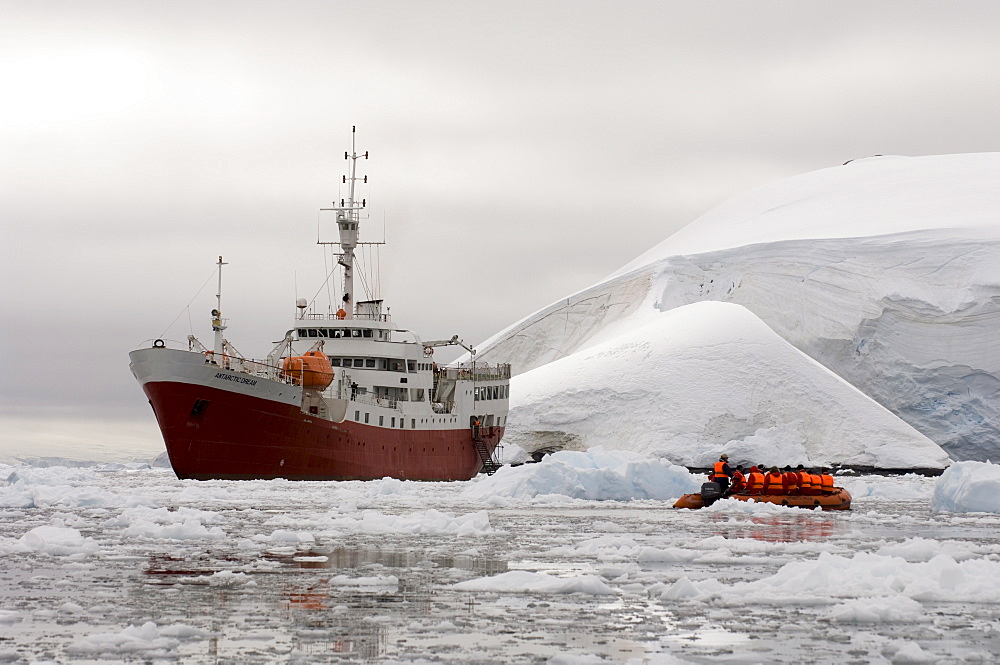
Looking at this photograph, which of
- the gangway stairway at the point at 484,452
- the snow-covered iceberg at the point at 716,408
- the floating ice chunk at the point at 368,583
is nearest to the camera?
the floating ice chunk at the point at 368,583

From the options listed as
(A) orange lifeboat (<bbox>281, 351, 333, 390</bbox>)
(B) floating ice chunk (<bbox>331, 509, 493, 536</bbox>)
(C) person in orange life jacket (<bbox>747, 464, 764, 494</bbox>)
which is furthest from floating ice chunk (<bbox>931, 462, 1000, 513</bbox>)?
(A) orange lifeboat (<bbox>281, 351, 333, 390</bbox>)

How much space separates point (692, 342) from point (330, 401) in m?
22.7

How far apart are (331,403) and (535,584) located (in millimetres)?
28319

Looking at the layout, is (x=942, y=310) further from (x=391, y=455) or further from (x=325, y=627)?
(x=325, y=627)

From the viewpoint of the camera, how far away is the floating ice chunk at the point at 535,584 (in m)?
12.7

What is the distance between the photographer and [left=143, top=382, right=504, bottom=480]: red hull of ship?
36.6m

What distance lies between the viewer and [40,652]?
9.06 meters

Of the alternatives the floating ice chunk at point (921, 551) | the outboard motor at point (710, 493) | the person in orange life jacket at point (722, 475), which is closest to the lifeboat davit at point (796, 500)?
the outboard motor at point (710, 493)

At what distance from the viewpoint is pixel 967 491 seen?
2892 cm

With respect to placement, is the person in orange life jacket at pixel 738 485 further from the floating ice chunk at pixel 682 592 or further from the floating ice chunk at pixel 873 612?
the floating ice chunk at pixel 873 612

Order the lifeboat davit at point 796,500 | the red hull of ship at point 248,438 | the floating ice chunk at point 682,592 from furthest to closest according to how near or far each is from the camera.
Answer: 1. the red hull of ship at point 248,438
2. the lifeboat davit at point 796,500
3. the floating ice chunk at point 682,592

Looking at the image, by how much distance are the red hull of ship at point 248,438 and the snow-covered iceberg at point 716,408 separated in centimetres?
1593

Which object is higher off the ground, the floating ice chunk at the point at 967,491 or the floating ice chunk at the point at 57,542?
the floating ice chunk at the point at 967,491

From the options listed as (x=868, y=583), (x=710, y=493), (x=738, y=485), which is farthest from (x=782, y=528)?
(x=868, y=583)
